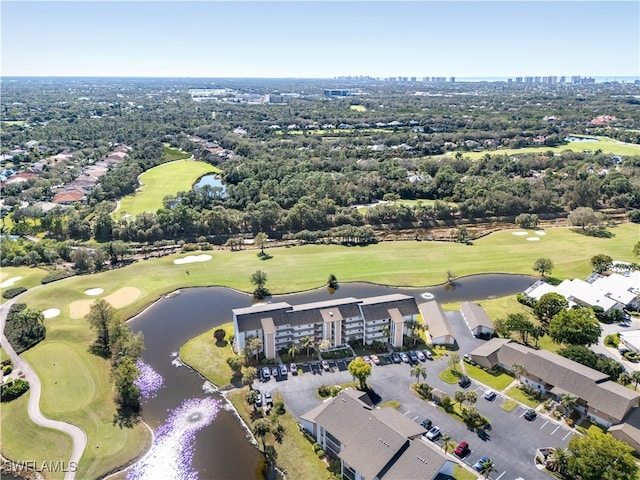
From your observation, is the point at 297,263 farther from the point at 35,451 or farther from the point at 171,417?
the point at 35,451

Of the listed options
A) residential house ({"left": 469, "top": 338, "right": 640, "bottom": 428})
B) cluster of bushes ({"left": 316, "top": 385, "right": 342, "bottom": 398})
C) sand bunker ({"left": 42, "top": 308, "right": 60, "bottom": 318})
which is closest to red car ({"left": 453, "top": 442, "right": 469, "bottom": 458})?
cluster of bushes ({"left": 316, "top": 385, "right": 342, "bottom": 398})

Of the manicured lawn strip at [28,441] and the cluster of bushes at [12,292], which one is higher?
the cluster of bushes at [12,292]

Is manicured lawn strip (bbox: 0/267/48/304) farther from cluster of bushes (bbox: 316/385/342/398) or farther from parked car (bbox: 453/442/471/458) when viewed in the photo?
parked car (bbox: 453/442/471/458)

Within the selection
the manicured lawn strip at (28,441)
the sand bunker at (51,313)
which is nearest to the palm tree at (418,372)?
the manicured lawn strip at (28,441)

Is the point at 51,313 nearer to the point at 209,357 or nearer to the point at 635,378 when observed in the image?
the point at 209,357

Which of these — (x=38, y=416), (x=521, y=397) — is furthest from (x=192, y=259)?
(x=521, y=397)

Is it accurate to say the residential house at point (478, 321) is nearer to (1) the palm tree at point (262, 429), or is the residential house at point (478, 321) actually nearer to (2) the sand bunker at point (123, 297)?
(1) the palm tree at point (262, 429)
